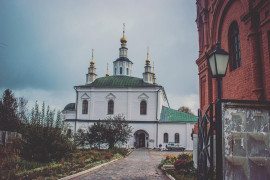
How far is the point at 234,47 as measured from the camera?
817cm

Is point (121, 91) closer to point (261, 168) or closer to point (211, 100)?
point (211, 100)

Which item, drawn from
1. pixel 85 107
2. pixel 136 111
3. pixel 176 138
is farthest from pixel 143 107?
pixel 85 107

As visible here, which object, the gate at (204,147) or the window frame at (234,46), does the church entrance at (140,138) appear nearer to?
the window frame at (234,46)

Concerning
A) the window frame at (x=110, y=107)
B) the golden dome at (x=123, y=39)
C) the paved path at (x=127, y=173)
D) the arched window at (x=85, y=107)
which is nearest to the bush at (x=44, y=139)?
the paved path at (x=127, y=173)

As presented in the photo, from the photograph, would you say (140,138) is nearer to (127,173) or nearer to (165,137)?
(165,137)

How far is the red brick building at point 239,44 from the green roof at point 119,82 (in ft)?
88.9

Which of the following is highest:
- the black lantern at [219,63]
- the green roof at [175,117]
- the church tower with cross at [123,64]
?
the church tower with cross at [123,64]

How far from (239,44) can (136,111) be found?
2935cm

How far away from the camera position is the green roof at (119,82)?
3819 cm

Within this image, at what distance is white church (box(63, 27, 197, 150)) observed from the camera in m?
35.2

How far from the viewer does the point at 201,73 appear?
1051cm

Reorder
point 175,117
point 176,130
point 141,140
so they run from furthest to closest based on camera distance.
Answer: point 141,140 → point 175,117 → point 176,130

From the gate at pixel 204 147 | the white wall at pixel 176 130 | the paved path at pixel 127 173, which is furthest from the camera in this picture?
the white wall at pixel 176 130

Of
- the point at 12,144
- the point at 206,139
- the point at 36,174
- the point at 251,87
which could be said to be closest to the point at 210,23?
the point at 251,87
